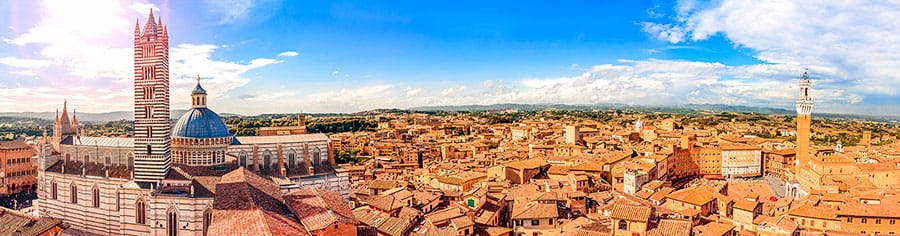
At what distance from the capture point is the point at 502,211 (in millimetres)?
33250

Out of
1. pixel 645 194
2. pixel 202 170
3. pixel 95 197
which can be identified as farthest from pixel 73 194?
pixel 645 194

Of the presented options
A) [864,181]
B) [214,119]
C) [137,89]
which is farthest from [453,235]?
[864,181]

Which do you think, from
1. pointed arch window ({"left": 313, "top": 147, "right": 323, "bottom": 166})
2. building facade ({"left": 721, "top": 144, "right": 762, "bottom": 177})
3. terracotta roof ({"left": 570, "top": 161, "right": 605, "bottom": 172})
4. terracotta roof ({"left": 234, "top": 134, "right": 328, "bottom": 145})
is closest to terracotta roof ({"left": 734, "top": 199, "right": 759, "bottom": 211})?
terracotta roof ({"left": 570, "top": 161, "right": 605, "bottom": 172})

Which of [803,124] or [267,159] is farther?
[803,124]

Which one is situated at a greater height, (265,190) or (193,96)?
(193,96)

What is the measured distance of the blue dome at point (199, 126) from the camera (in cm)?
3141

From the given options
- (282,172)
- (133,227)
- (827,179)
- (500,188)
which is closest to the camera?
(133,227)

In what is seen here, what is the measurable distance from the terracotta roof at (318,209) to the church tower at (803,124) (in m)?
55.0

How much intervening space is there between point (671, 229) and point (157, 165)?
25.0m

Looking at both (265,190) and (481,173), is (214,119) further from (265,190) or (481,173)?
(481,173)

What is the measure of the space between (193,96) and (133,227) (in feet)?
26.7

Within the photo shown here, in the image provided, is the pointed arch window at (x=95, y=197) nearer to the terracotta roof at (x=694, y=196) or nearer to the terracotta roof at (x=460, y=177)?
the terracotta roof at (x=460, y=177)

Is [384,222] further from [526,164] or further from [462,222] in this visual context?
[526,164]

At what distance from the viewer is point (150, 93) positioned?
30.5 metres
